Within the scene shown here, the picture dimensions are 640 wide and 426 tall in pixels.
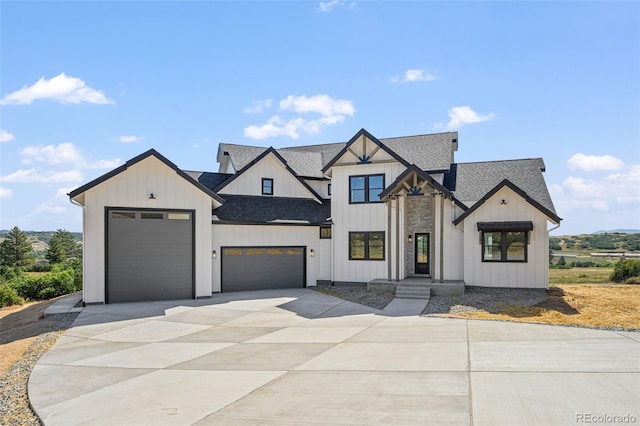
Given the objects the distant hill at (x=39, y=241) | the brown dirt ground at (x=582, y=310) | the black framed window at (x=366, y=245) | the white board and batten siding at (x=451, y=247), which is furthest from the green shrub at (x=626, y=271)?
the distant hill at (x=39, y=241)

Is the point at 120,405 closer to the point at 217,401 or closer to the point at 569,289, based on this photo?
the point at 217,401

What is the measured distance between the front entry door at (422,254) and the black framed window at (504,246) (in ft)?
9.67

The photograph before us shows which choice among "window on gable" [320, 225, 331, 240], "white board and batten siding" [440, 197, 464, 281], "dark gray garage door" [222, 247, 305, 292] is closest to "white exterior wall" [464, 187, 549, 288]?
"white board and batten siding" [440, 197, 464, 281]

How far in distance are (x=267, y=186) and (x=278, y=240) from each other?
129 inches

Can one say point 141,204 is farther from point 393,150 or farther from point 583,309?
point 583,309

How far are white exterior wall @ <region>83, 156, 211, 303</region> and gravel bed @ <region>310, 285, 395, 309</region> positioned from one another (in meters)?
5.43

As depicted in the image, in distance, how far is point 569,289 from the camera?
18.8m

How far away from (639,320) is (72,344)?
596 inches

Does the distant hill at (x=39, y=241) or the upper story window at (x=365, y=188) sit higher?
the upper story window at (x=365, y=188)

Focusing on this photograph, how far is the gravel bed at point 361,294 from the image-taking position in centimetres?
1641

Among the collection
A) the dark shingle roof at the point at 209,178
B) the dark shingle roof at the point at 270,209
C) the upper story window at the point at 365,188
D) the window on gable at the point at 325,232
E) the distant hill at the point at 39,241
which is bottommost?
the distant hill at the point at 39,241

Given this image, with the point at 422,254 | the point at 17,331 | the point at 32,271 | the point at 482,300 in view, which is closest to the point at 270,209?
the point at 422,254

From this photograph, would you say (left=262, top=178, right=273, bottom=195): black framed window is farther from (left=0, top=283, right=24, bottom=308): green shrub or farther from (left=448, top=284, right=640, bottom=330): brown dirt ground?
(left=0, top=283, right=24, bottom=308): green shrub

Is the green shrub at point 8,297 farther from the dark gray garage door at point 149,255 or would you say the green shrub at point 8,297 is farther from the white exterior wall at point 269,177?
the white exterior wall at point 269,177
